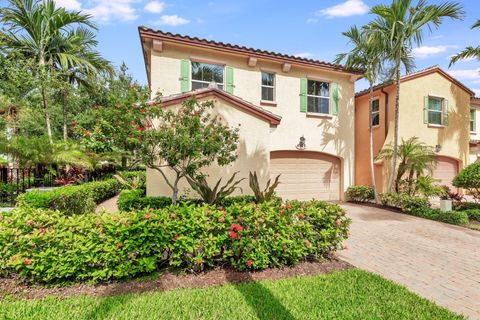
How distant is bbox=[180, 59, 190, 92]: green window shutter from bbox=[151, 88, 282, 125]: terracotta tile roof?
257cm

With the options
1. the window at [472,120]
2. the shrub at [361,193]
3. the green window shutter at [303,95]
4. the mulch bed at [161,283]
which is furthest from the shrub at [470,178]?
the window at [472,120]

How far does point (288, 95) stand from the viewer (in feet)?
39.5

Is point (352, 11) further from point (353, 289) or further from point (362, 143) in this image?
point (353, 289)

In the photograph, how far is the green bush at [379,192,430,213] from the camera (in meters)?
10.1

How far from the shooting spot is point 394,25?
10.4 m

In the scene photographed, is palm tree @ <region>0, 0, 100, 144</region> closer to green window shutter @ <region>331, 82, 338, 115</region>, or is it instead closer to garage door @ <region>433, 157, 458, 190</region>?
green window shutter @ <region>331, 82, 338, 115</region>

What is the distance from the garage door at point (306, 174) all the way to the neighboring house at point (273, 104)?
0.16 ft

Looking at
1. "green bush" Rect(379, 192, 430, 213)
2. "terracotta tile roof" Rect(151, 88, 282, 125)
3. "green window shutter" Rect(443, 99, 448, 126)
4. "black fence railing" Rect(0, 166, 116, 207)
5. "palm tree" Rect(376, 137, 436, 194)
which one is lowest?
"green bush" Rect(379, 192, 430, 213)

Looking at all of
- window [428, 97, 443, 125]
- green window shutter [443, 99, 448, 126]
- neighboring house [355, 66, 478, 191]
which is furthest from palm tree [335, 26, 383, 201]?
green window shutter [443, 99, 448, 126]

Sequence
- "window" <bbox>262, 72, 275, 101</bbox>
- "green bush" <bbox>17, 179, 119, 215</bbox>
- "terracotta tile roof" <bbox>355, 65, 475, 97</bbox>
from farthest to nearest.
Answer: "terracotta tile roof" <bbox>355, 65, 475, 97</bbox>, "window" <bbox>262, 72, 275, 101</bbox>, "green bush" <bbox>17, 179, 119, 215</bbox>

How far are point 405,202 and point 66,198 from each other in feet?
40.1

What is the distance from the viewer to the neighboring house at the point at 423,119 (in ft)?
43.0

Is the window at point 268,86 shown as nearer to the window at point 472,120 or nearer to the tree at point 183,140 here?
the tree at point 183,140

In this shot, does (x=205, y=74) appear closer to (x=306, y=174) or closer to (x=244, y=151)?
(x=244, y=151)
